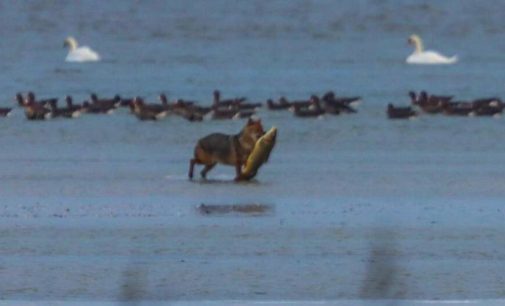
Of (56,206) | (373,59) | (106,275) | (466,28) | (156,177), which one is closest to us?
(106,275)

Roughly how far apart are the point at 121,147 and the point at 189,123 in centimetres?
302

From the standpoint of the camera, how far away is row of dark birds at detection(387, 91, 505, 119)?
23.7 metres

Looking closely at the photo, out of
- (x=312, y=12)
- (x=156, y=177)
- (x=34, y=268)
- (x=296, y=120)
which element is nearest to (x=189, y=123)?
(x=296, y=120)

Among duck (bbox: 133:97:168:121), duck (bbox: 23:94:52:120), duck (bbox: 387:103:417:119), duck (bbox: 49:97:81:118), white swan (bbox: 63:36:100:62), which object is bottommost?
white swan (bbox: 63:36:100:62)

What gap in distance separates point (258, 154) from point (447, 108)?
26.1 feet

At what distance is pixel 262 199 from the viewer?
1557 centimetres

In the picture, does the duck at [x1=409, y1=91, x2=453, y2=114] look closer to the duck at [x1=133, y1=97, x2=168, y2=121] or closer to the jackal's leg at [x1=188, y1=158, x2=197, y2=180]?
the duck at [x1=133, y1=97, x2=168, y2=121]

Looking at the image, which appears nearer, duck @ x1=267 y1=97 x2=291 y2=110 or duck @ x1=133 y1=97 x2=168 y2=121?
duck @ x1=133 y1=97 x2=168 y2=121

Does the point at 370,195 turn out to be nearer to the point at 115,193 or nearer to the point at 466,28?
the point at 115,193

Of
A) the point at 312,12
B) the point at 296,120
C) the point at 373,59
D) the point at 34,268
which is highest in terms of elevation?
the point at 34,268

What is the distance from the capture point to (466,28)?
6156 cm

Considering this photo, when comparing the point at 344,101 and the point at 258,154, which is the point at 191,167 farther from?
the point at 344,101

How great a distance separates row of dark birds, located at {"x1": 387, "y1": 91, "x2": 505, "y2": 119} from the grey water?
266 mm

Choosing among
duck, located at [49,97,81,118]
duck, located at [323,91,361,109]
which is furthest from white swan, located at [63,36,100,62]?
duck, located at [49,97,81,118]
